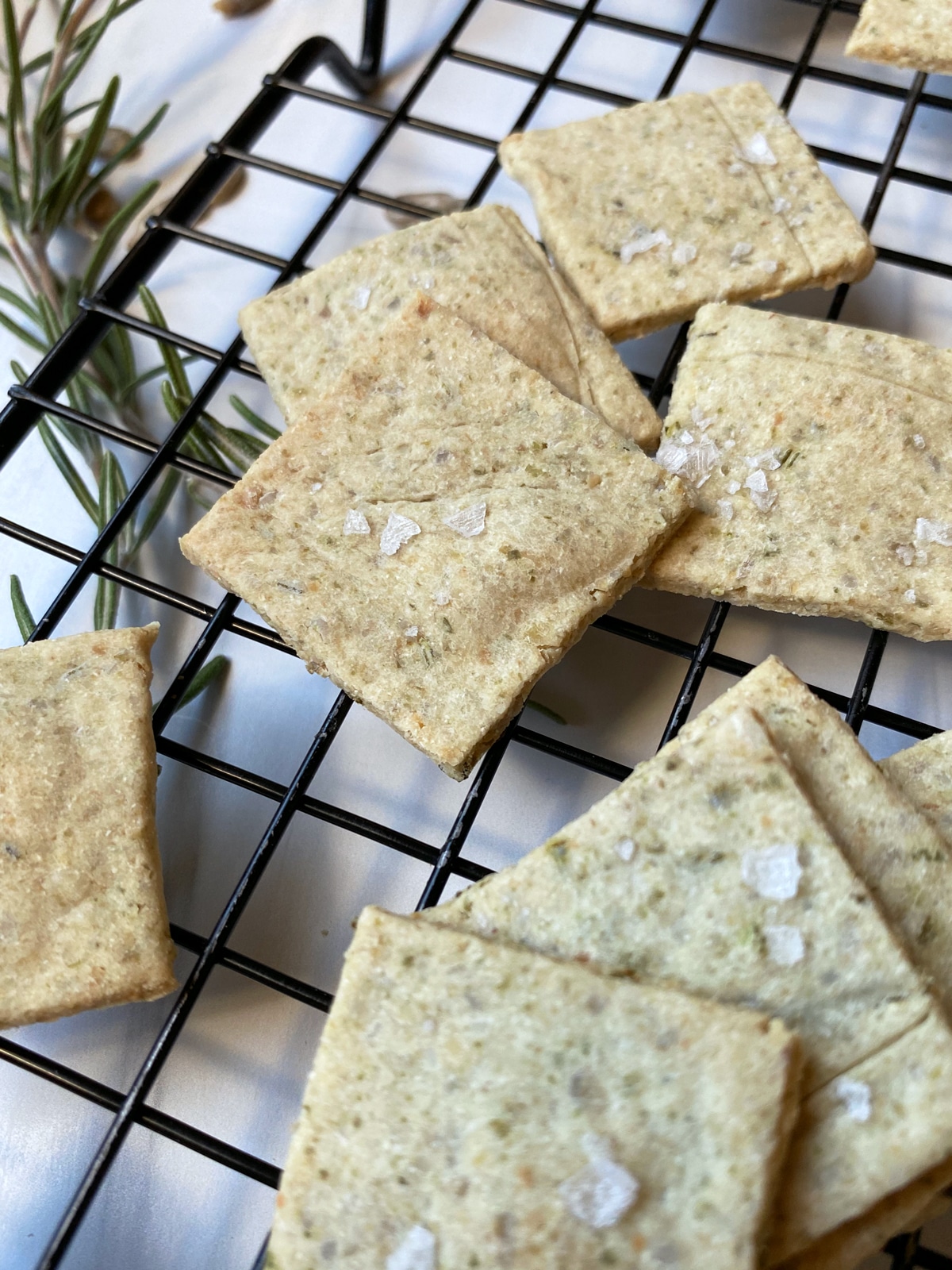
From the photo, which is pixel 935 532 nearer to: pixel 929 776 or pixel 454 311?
pixel 929 776

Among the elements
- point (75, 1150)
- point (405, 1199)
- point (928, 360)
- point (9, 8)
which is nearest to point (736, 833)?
point (405, 1199)

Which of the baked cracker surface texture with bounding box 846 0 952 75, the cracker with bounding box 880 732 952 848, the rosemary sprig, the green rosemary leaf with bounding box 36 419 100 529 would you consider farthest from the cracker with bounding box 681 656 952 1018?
the baked cracker surface texture with bounding box 846 0 952 75

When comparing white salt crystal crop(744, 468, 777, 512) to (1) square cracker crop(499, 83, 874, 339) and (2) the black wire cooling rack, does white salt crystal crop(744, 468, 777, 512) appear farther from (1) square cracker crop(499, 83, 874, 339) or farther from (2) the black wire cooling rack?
(1) square cracker crop(499, 83, 874, 339)

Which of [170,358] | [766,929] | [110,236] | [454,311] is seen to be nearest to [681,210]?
[454,311]

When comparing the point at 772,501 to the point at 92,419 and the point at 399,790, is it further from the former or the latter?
the point at 92,419

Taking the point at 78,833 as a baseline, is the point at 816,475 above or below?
above

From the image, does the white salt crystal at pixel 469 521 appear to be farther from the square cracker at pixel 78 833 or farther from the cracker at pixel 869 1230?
the cracker at pixel 869 1230

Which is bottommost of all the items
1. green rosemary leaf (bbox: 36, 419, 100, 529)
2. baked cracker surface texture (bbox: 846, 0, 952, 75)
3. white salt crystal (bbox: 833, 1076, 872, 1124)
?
white salt crystal (bbox: 833, 1076, 872, 1124)
